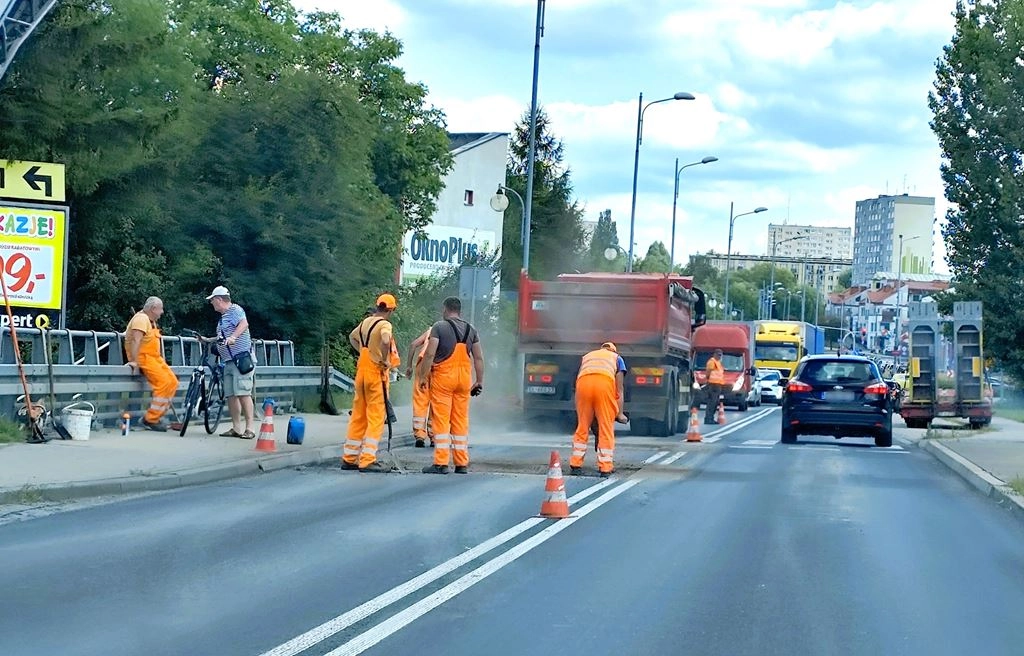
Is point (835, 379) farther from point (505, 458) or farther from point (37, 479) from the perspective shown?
point (37, 479)

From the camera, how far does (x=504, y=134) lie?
76750 mm

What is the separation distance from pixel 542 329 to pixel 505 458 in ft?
22.8

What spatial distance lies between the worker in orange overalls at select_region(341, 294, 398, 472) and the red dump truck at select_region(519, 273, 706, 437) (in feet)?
31.1

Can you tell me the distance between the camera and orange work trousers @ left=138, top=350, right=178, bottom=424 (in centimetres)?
1855

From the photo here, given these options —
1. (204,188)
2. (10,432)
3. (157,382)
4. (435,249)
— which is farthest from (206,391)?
(435,249)

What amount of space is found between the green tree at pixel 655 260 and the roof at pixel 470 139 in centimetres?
5696

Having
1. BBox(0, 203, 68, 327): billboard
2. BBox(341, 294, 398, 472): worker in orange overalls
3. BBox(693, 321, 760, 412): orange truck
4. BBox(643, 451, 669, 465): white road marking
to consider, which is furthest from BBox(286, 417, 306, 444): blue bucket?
BBox(693, 321, 760, 412): orange truck

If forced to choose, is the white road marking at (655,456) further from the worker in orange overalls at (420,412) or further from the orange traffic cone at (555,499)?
the orange traffic cone at (555,499)

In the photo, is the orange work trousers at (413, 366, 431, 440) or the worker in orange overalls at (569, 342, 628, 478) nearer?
the worker in orange overalls at (569, 342, 628, 478)

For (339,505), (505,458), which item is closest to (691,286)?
(505,458)

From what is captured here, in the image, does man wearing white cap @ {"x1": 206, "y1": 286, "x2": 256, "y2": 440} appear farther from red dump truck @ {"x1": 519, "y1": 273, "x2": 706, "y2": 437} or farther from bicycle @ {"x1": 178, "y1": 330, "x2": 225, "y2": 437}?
red dump truck @ {"x1": 519, "y1": 273, "x2": 706, "y2": 437}

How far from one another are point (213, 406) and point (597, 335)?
843cm

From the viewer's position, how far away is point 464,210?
7444cm

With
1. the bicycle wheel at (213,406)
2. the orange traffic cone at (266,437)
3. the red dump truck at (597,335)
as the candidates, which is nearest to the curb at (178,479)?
the orange traffic cone at (266,437)
